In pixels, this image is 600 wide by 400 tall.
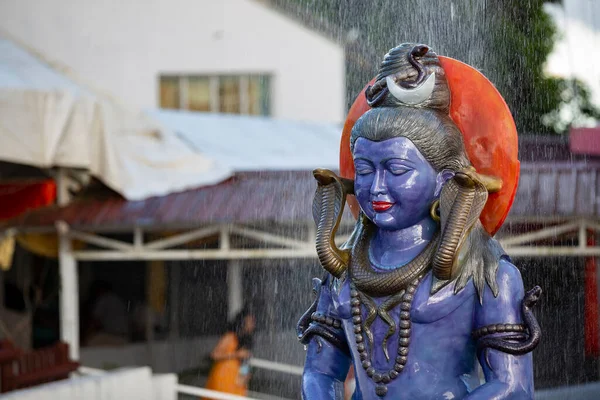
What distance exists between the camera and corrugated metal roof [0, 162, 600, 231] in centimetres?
809

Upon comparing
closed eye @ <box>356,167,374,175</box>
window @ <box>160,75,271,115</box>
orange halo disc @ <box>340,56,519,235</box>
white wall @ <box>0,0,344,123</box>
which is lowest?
closed eye @ <box>356,167,374,175</box>

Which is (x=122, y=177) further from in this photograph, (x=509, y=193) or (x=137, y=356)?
(x=509, y=193)

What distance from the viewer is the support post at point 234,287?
500 inches

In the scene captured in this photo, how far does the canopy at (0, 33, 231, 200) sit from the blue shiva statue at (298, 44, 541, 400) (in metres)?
6.52

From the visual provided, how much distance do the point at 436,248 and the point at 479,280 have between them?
6.2 inches

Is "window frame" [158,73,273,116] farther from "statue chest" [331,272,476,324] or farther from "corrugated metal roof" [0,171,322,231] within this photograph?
"statue chest" [331,272,476,324]

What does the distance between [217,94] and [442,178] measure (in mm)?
13042

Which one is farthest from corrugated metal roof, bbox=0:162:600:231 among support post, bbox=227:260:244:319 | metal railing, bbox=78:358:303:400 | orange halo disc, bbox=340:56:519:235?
orange halo disc, bbox=340:56:519:235

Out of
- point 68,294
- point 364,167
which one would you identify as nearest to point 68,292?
point 68,294

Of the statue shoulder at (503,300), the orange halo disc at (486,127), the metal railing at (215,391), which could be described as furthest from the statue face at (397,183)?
the metal railing at (215,391)

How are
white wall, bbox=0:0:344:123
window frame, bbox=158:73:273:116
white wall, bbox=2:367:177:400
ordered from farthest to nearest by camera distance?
window frame, bbox=158:73:273:116 → white wall, bbox=0:0:344:123 → white wall, bbox=2:367:177:400

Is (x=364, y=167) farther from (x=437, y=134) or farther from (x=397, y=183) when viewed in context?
(x=437, y=134)

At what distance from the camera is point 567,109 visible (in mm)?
21172

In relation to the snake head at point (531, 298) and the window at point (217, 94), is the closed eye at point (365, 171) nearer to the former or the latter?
the snake head at point (531, 298)
